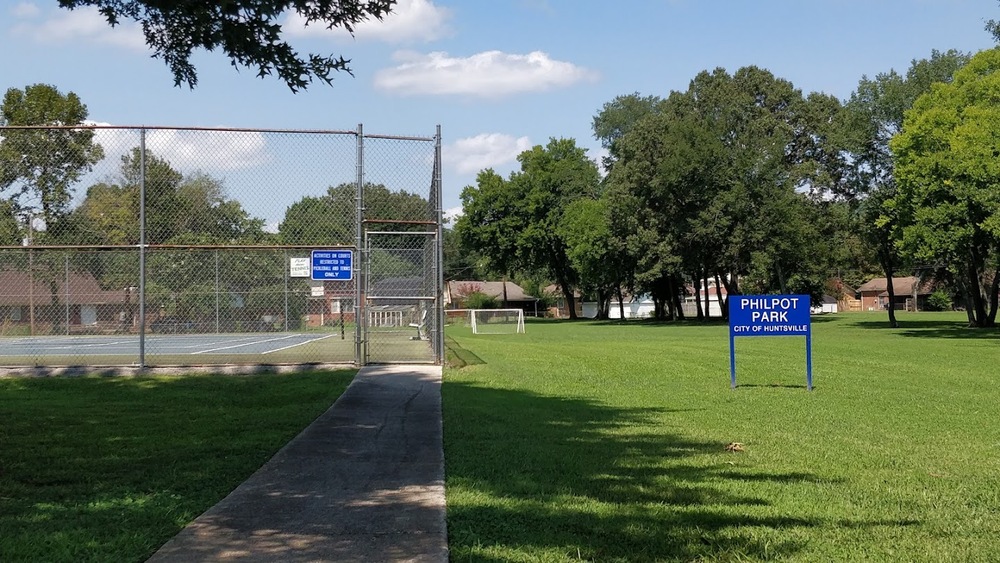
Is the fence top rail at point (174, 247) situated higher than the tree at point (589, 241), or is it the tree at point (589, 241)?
the tree at point (589, 241)

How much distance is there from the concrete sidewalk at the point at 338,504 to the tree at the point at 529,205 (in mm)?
67088

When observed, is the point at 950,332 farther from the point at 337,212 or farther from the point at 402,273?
the point at 337,212

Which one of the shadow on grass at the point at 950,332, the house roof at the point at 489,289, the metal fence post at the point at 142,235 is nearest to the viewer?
the metal fence post at the point at 142,235

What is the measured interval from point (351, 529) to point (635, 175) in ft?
169

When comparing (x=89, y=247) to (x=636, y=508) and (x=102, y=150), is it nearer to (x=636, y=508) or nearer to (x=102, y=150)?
(x=102, y=150)

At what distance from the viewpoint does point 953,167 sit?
32.7m

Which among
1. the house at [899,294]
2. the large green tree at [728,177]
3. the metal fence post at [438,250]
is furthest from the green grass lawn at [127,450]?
the house at [899,294]

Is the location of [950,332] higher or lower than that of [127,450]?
lower

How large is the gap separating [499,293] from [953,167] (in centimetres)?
8365

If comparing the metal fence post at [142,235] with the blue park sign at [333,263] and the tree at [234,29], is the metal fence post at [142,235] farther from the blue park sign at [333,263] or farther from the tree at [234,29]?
the tree at [234,29]

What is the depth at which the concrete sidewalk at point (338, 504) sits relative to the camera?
482cm

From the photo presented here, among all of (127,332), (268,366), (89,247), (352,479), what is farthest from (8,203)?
(352,479)

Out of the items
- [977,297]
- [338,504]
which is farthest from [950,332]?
[338,504]

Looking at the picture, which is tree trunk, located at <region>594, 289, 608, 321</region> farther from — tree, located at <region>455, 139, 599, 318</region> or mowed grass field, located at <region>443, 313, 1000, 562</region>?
mowed grass field, located at <region>443, 313, 1000, 562</region>
